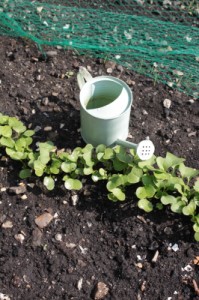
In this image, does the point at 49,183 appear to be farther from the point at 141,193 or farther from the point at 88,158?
the point at 141,193

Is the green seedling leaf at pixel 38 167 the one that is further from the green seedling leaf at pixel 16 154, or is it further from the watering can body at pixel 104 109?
the watering can body at pixel 104 109

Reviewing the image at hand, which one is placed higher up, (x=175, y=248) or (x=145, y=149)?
(x=145, y=149)

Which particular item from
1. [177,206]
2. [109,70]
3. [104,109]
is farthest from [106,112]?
[109,70]

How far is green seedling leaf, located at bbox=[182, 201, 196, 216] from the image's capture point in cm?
180

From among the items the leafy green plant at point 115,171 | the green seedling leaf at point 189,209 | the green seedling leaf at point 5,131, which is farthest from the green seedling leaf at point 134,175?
the green seedling leaf at point 5,131

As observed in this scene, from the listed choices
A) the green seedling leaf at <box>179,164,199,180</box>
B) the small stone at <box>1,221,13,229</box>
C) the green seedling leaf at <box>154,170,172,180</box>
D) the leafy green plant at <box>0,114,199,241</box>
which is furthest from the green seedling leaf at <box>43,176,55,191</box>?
the green seedling leaf at <box>179,164,199,180</box>

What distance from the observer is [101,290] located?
5.58ft

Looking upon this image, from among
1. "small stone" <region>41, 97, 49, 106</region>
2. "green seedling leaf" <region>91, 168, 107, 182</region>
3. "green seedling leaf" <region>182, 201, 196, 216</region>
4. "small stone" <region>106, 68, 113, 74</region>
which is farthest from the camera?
"small stone" <region>106, 68, 113, 74</region>

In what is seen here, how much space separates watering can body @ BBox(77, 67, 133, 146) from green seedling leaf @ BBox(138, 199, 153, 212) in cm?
32

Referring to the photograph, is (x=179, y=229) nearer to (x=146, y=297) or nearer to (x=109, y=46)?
(x=146, y=297)

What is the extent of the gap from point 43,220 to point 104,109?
0.51 metres

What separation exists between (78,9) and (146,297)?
1.61 metres

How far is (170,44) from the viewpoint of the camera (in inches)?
97.7

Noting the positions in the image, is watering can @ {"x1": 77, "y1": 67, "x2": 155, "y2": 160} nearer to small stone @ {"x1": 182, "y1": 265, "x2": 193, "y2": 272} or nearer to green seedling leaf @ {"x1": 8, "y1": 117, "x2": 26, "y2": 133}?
green seedling leaf @ {"x1": 8, "y1": 117, "x2": 26, "y2": 133}
